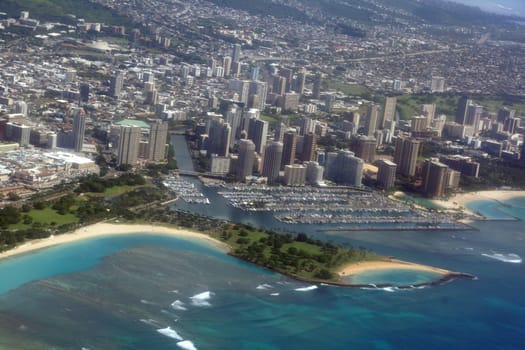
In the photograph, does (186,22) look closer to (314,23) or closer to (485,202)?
(314,23)

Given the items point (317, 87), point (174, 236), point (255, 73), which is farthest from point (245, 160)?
point (255, 73)

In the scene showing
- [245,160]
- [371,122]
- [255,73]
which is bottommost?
[245,160]

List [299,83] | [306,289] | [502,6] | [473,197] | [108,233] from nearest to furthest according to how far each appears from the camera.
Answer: [306,289] → [108,233] → [473,197] → [299,83] → [502,6]

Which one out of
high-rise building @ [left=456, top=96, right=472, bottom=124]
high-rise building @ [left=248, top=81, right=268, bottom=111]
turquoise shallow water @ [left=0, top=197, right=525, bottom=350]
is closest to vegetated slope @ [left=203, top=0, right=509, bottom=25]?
high-rise building @ [left=248, top=81, right=268, bottom=111]

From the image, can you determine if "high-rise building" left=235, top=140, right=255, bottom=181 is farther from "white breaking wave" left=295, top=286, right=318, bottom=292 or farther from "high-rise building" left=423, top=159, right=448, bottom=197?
"white breaking wave" left=295, top=286, right=318, bottom=292

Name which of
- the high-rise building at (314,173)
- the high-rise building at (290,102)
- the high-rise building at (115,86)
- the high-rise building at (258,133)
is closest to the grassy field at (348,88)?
the high-rise building at (290,102)

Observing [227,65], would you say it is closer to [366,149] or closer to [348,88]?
[348,88]

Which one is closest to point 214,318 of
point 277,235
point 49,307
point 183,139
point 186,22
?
point 49,307
